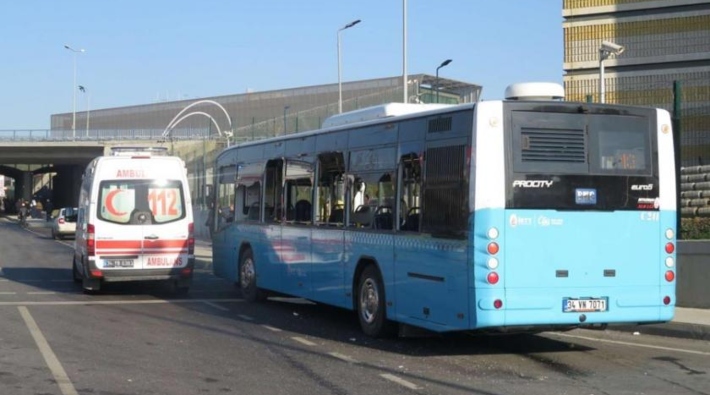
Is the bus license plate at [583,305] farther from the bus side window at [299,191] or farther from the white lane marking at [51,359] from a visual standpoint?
the white lane marking at [51,359]

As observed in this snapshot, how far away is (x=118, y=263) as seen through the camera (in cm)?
1822

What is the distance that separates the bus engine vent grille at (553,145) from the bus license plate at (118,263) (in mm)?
9860

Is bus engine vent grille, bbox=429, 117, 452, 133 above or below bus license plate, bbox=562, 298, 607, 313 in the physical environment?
above

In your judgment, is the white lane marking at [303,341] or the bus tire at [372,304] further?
the bus tire at [372,304]

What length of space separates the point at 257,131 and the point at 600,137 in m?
22.5

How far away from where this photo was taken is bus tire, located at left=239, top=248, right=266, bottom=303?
56.7ft

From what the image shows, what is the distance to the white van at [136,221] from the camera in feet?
59.7

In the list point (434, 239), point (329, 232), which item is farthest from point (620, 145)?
point (329, 232)

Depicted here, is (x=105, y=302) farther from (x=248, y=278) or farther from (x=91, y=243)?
(x=248, y=278)

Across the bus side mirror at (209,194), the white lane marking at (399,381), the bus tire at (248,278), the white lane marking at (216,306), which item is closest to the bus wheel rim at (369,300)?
the white lane marking at (399,381)

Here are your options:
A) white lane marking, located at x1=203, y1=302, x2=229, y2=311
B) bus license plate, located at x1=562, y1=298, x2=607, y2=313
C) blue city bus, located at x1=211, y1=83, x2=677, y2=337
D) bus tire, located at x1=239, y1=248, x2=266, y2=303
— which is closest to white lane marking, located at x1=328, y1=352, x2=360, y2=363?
blue city bus, located at x1=211, y1=83, x2=677, y2=337

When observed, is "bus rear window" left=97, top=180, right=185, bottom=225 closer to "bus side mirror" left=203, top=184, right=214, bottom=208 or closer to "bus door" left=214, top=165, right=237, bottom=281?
"bus door" left=214, top=165, right=237, bottom=281

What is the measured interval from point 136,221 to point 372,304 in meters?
7.29

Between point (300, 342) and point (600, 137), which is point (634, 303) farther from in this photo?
point (300, 342)
